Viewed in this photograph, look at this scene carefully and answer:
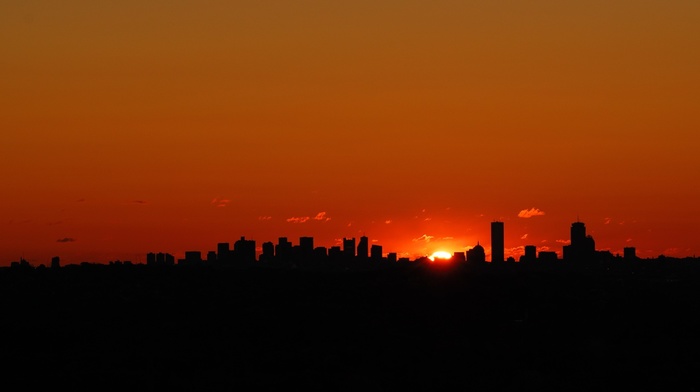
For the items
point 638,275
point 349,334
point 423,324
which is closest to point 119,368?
point 349,334

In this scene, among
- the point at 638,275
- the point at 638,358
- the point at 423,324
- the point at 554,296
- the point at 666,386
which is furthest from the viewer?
the point at 638,275

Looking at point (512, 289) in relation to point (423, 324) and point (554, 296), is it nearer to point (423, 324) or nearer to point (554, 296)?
point (554, 296)

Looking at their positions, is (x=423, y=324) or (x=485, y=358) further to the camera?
(x=423, y=324)

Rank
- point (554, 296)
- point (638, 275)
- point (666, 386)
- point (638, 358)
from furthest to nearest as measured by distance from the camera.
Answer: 1. point (638, 275)
2. point (554, 296)
3. point (638, 358)
4. point (666, 386)
